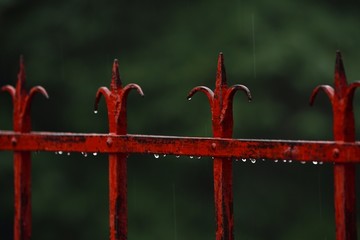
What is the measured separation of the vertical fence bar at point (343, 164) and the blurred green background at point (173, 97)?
4356 millimetres

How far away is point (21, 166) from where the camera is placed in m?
3.59

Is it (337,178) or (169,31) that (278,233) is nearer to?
(169,31)

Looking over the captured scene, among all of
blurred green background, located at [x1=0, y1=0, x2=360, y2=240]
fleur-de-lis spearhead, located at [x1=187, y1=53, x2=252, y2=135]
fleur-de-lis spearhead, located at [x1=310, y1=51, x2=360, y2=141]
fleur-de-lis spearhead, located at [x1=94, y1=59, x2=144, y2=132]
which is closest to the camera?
fleur-de-lis spearhead, located at [x1=310, y1=51, x2=360, y2=141]

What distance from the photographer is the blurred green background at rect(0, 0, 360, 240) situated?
24.0 ft

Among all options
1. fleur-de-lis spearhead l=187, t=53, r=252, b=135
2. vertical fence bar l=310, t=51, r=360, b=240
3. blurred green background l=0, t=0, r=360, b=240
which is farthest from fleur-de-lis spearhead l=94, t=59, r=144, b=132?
blurred green background l=0, t=0, r=360, b=240

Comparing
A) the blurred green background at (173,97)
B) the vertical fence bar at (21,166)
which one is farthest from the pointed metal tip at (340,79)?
the blurred green background at (173,97)

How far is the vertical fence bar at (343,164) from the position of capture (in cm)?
273

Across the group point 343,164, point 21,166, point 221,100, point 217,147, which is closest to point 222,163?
point 217,147

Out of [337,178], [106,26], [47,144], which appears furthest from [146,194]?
[337,178]

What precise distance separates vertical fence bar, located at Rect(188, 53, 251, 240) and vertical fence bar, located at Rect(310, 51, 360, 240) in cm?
35

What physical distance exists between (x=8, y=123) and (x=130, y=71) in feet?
3.79

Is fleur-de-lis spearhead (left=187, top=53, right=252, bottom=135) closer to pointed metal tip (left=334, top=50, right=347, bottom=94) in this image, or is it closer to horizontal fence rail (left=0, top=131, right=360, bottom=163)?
horizontal fence rail (left=0, top=131, right=360, bottom=163)

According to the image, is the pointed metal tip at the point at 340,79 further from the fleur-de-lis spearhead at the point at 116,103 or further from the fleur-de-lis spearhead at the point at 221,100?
the fleur-de-lis spearhead at the point at 116,103

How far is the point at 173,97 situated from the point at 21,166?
4026 millimetres
